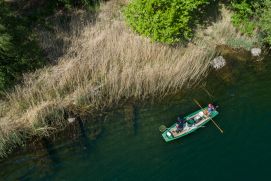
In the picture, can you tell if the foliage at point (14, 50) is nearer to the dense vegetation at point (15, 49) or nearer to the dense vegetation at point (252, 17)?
the dense vegetation at point (15, 49)

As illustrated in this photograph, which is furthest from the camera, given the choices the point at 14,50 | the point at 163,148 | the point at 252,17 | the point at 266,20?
the point at 252,17

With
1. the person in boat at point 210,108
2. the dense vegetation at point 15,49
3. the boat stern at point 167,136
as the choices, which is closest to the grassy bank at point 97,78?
the dense vegetation at point 15,49

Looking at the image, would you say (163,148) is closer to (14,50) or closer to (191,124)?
(191,124)

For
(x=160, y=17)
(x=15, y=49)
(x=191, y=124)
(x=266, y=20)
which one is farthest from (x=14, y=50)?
(x=266, y=20)

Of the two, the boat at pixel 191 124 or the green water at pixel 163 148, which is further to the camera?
the boat at pixel 191 124

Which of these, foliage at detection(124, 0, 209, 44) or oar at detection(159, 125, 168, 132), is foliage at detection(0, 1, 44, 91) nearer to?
foliage at detection(124, 0, 209, 44)

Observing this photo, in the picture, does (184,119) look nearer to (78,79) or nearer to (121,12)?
(78,79)
